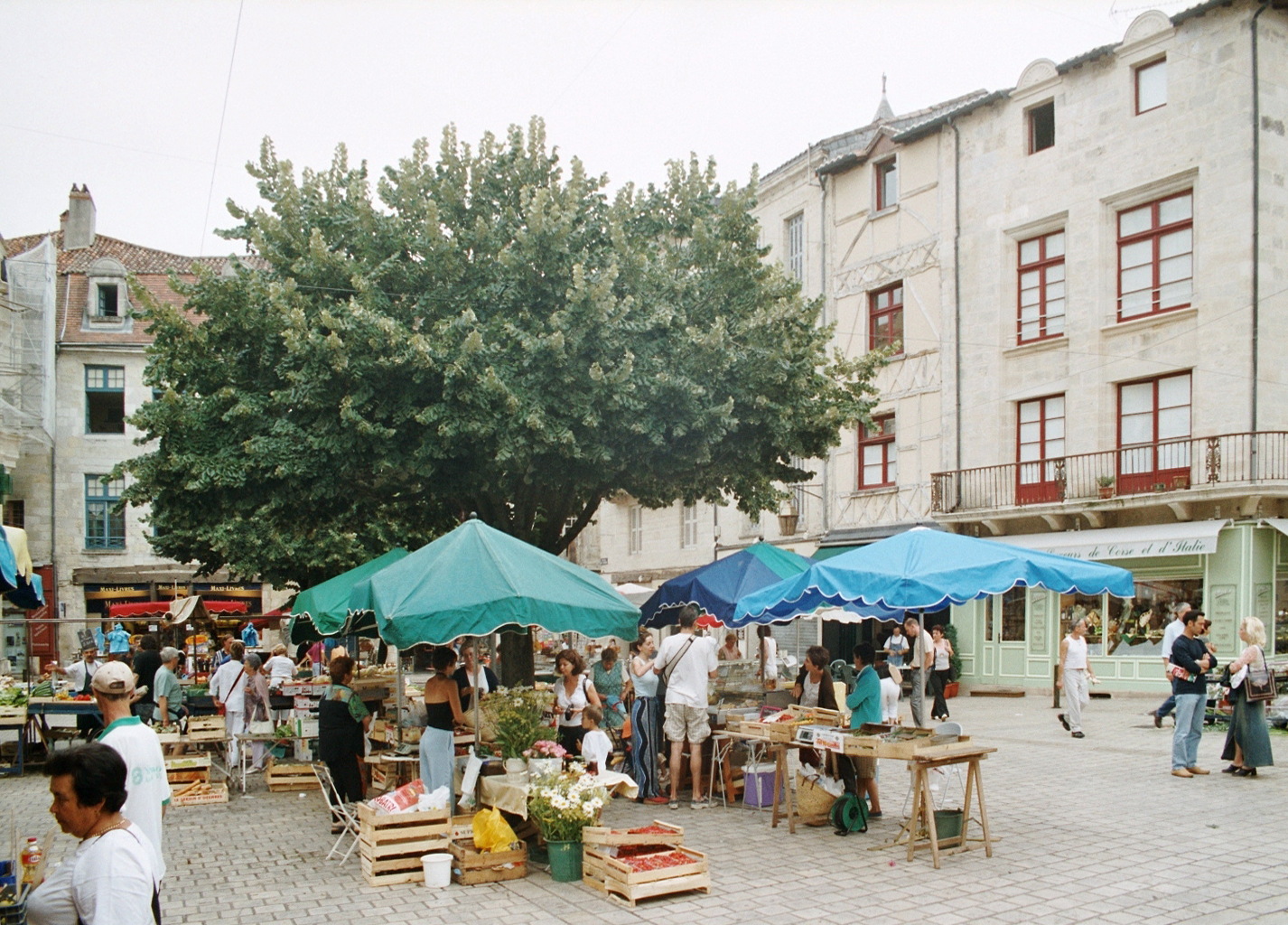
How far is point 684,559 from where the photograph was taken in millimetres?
34250

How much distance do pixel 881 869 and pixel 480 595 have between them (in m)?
3.57

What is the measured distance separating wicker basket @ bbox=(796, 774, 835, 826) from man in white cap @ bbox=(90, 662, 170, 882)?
5659mm

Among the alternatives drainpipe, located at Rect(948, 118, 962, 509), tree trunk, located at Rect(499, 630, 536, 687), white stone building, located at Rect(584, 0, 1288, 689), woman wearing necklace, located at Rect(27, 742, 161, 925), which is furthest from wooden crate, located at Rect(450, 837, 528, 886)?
drainpipe, located at Rect(948, 118, 962, 509)

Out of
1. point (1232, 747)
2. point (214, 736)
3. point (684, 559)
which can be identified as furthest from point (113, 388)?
point (1232, 747)

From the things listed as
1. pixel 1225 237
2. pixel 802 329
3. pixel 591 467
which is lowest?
pixel 591 467

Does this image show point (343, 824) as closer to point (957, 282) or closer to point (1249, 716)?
point (1249, 716)

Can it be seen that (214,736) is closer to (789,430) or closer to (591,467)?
(591,467)

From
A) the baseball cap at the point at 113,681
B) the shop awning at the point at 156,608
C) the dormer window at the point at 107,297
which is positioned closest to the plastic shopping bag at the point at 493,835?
the baseball cap at the point at 113,681

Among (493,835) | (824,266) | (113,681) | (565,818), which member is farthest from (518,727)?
(824,266)

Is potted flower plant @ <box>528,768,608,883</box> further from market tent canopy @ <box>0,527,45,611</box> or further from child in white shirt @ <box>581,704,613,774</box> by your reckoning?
market tent canopy @ <box>0,527,45,611</box>

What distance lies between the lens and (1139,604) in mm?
20828

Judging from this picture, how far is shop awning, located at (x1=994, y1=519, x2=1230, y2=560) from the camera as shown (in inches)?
758

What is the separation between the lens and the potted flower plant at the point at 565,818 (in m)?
7.91

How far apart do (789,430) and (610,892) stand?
804cm
